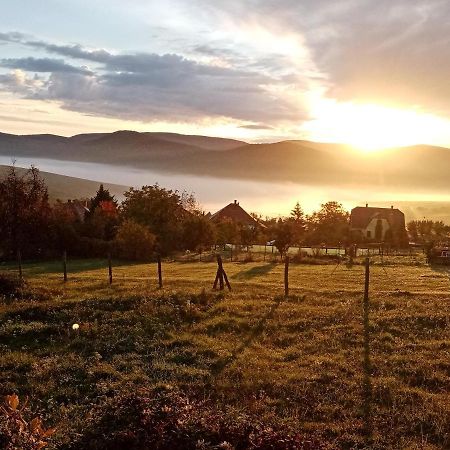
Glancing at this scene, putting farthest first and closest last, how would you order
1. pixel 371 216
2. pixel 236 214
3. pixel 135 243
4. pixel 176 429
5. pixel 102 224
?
1. pixel 371 216
2. pixel 236 214
3. pixel 102 224
4. pixel 135 243
5. pixel 176 429

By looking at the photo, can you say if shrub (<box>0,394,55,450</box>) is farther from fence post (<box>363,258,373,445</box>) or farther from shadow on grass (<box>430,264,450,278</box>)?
shadow on grass (<box>430,264,450,278</box>)

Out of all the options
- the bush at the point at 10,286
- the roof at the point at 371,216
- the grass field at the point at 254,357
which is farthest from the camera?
the roof at the point at 371,216

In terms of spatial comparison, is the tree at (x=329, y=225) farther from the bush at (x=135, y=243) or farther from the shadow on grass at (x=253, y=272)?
the shadow on grass at (x=253, y=272)

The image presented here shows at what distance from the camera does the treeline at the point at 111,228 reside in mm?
45875

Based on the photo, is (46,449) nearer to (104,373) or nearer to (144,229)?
(104,373)

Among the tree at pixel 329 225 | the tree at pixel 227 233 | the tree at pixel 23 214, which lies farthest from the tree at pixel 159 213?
the tree at pixel 329 225

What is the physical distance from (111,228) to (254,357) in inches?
1688

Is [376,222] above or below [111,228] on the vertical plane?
above

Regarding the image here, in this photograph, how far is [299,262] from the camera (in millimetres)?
42719

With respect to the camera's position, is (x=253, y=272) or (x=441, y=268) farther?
(x=441, y=268)

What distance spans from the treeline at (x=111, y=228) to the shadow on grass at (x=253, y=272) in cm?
1225

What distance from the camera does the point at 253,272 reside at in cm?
3381

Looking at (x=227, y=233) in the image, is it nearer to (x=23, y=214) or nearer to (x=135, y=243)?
(x=135, y=243)

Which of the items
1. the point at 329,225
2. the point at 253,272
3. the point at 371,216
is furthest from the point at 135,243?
the point at 371,216
